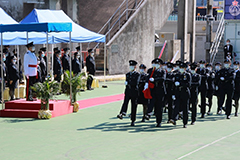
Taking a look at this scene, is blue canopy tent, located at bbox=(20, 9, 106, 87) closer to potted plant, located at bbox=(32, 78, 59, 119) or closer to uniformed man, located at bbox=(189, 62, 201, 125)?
potted plant, located at bbox=(32, 78, 59, 119)

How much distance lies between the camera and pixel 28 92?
1593cm

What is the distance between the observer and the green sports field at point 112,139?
9953 mm

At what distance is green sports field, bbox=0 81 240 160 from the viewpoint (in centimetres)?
995

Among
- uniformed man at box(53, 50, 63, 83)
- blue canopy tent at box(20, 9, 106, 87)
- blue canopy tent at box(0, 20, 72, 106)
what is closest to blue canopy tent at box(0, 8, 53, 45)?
blue canopy tent at box(20, 9, 106, 87)

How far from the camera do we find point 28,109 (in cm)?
1550

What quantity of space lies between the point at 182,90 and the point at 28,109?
204 inches

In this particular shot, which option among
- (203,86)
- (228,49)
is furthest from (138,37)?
(203,86)

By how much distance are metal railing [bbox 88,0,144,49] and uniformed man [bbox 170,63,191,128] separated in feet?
61.6

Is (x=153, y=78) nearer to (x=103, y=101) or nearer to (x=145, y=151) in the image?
(x=145, y=151)

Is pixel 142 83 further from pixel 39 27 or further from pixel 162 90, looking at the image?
pixel 39 27

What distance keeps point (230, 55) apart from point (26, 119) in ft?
71.9

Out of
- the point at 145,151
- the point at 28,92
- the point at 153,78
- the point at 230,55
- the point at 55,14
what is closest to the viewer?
the point at 145,151

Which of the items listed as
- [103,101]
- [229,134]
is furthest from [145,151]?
[103,101]

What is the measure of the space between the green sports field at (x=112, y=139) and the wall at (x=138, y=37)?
1650 cm
